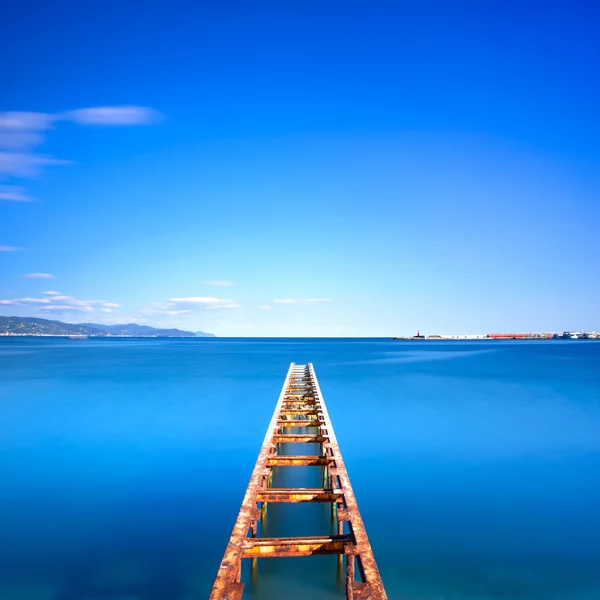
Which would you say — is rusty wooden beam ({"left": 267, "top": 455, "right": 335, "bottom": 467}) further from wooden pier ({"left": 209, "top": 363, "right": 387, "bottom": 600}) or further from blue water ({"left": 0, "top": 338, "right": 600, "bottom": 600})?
blue water ({"left": 0, "top": 338, "right": 600, "bottom": 600})

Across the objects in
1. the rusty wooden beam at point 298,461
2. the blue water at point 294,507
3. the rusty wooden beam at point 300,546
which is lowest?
the blue water at point 294,507

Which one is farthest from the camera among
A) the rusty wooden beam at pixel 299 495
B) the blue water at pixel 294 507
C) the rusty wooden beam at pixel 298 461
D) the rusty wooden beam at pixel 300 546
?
the rusty wooden beam at pixel 298 461

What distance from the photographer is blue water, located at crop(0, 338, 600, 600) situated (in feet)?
24.4

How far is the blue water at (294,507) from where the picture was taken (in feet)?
24.4

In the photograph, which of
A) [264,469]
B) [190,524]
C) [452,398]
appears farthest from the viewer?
[452,398]

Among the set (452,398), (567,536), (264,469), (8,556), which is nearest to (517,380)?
(452,398)

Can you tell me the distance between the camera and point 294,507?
33.9 ft

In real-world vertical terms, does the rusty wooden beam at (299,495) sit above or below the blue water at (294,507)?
above

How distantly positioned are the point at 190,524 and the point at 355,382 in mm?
30072

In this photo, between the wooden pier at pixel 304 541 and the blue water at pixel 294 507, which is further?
the blue water at pixel 294 507

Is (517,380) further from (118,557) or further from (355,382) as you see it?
(118,557)

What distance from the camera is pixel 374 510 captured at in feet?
34.3

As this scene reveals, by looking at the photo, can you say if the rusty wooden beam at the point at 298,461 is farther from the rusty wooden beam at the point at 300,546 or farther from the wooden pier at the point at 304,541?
the rusty wooden beam at the point at 300,546

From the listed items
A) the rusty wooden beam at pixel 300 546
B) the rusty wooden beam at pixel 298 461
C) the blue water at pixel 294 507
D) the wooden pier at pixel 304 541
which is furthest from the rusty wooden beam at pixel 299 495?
the rusty wooden beam at pixel 298 461
